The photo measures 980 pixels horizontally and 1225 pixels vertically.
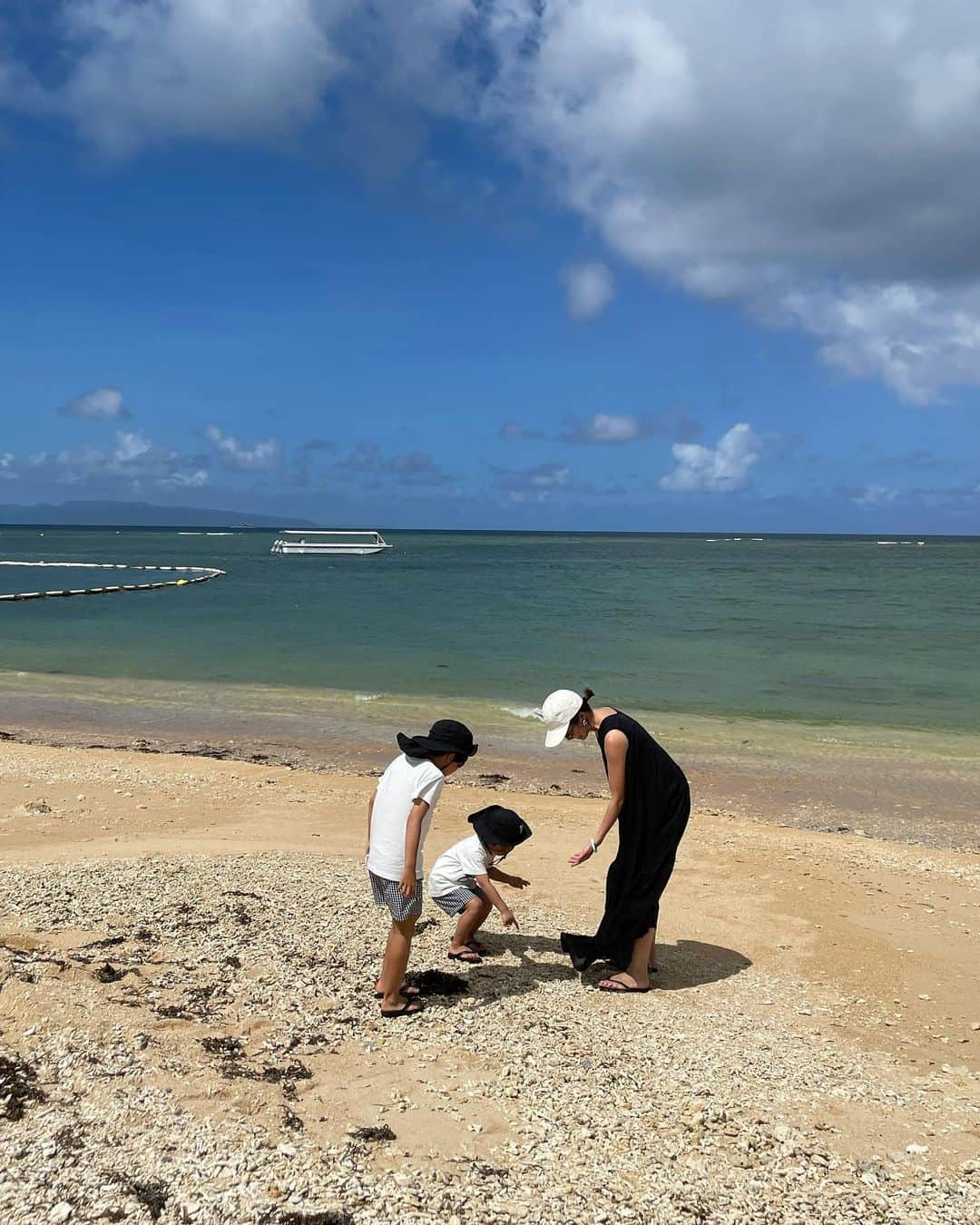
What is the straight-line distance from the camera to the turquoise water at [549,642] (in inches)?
730

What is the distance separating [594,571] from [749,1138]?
65.1m

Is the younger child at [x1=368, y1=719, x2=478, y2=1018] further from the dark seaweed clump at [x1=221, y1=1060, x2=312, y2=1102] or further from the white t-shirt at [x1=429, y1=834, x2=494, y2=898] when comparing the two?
the white t-shirt at [x1=429, y1=834, x2=494, y2=898]

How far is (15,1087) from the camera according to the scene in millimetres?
3836

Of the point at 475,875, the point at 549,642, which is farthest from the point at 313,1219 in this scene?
the point at 549,642

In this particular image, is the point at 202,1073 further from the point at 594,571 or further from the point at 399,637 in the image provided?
the point at 594,571

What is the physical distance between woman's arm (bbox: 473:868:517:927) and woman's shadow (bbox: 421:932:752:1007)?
35cm

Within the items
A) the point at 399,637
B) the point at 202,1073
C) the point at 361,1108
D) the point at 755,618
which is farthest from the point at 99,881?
the point at 755,618

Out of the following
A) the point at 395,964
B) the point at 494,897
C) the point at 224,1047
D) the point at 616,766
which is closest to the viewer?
the point at 224,1047

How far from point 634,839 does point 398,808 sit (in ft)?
4.91

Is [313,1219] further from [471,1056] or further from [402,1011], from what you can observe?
[402,1011]

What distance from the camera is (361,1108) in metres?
4.01

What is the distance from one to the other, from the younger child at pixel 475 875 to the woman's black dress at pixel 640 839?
22.4 inches

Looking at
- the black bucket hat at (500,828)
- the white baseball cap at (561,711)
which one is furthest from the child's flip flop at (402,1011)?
the white baseball cap at (561,711)

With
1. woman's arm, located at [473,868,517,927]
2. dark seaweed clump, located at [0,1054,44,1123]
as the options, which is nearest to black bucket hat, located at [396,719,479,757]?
woman's arm, located at [473,868,517,927]
